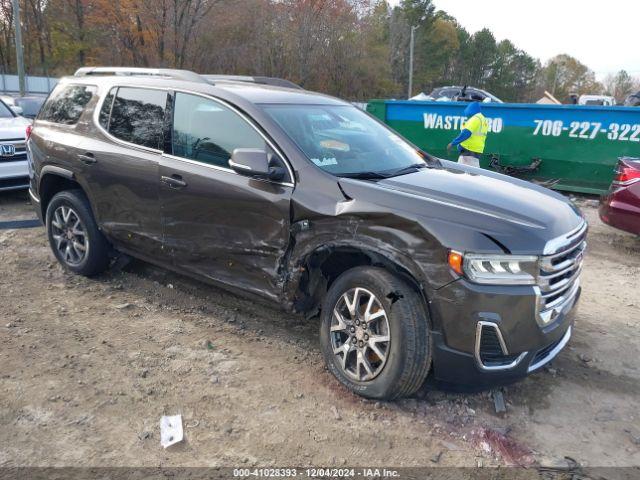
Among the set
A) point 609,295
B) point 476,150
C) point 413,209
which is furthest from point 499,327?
point 476,150

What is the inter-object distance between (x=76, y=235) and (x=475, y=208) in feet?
12.1

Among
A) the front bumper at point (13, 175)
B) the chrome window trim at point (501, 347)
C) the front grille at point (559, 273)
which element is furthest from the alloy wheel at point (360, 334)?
the front bumper at point (13, 175)

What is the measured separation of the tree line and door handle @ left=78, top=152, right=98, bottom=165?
2840 centimetres

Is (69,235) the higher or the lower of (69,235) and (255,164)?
the lower

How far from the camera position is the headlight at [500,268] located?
9.49 ft

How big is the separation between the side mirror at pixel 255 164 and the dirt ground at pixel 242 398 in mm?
1284

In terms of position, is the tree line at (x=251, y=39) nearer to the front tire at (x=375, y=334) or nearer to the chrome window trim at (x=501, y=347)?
the front tire at (x=375, y=334)

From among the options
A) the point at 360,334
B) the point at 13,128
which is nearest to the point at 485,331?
the point at 360,334

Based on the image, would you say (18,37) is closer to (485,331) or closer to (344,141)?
(344,141)

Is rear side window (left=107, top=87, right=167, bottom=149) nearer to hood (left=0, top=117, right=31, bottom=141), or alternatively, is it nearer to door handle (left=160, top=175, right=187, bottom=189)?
door handle (left=160, top=175, right=187, bottom=189)

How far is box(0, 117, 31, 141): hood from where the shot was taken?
800 cm

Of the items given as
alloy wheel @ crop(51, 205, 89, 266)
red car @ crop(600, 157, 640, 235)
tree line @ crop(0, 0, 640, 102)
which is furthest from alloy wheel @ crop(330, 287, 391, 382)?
tree line @ crop(0, 0, 640, 102)

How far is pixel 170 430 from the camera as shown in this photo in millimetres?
3049

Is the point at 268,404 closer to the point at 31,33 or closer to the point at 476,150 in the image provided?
the point at 476,150
